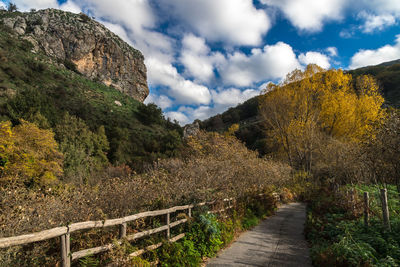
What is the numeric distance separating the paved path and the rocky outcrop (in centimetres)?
7763

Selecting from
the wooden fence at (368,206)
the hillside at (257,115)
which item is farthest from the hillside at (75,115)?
the wooden fence at (368,206)

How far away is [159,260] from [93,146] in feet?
105

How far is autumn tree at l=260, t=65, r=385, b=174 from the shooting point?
2294cm

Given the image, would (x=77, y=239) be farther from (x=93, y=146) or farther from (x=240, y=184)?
(x=93, y=146)

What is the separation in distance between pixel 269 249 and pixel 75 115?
38.6 metres

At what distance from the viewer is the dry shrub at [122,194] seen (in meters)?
4.27

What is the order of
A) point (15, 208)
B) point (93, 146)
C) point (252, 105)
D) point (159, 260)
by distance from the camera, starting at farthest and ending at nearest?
1. point (252, 105)
2. point (93, 146)
3. point (159, 260)
4. point (15, 208)

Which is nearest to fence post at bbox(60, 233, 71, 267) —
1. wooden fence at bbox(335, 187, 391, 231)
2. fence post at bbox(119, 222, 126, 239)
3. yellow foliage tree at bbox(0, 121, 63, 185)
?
fence post at bbox(119, 222, 126, 239)

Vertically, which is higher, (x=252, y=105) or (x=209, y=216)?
(x=252, y=105)

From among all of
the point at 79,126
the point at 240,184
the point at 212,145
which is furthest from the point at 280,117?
the point at 79,126

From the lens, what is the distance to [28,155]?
17469 mm

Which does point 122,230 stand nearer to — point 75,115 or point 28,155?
point 28,155

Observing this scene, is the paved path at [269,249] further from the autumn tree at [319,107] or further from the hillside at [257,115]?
the hillside at [257,115]

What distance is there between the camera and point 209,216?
7922 millimetres
